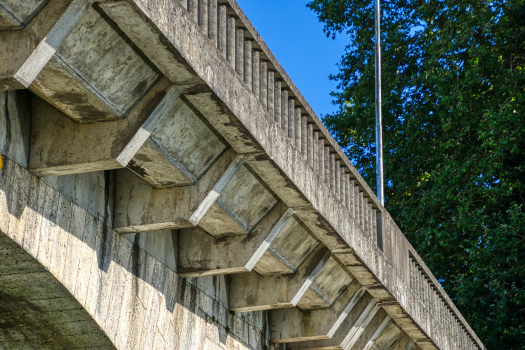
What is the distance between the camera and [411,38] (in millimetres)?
20656

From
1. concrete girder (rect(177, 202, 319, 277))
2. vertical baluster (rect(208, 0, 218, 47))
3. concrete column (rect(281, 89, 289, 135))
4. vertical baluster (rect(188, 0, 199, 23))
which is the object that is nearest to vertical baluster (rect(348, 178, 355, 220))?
concrete girder (rect(177, 202, 319, 277))

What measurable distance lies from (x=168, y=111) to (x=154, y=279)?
5.55 feet

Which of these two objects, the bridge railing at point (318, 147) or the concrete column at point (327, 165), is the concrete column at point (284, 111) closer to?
the bridge railing at point (318, 147)

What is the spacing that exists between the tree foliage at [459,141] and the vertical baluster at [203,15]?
11.7m

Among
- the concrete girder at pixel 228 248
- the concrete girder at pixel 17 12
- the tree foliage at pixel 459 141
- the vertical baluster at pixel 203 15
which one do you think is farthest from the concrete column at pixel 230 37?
the tree foliage at pixel 459 141

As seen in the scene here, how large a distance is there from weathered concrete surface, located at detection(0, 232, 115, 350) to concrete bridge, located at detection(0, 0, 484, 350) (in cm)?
1

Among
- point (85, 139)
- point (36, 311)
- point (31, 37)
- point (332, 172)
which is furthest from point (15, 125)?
point (332, 172)

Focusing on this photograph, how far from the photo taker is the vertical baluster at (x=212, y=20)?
539cm

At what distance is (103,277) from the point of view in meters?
5.67

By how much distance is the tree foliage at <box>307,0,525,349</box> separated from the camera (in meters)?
16.3

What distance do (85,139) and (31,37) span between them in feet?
3.42

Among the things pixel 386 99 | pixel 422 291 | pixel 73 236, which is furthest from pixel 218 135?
pixel 386 99

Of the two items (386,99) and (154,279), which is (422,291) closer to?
(154,279)

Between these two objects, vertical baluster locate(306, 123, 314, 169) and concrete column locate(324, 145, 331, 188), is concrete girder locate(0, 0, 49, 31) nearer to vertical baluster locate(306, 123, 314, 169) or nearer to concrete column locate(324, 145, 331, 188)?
vertical baluster locate(306, 123, 314, 169)
